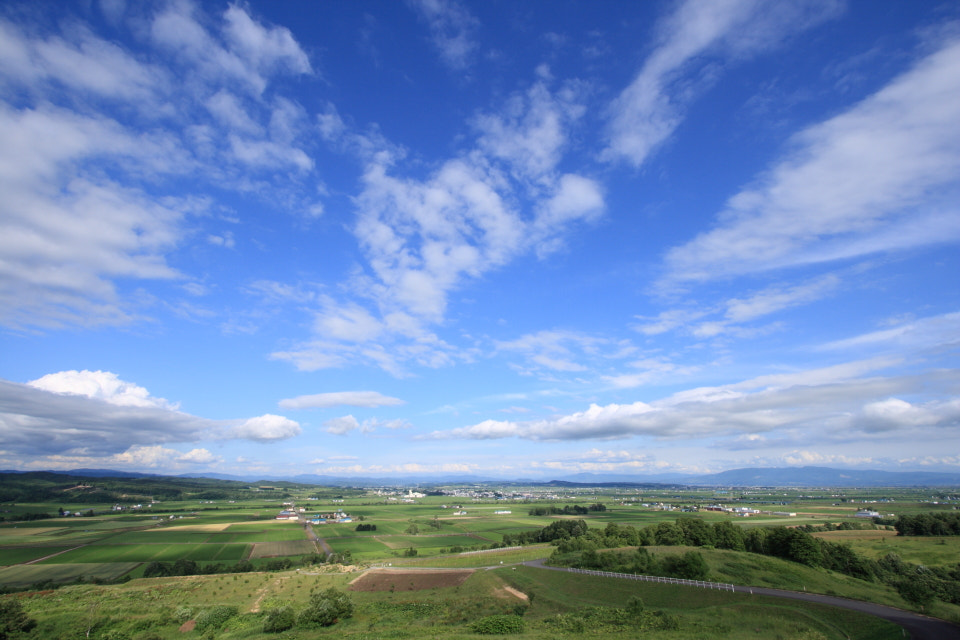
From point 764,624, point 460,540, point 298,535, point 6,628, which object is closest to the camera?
point 764,624

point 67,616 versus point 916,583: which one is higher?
point 916,583

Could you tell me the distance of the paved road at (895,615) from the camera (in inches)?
1401

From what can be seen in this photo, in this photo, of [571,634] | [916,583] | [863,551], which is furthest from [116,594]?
[863,551]

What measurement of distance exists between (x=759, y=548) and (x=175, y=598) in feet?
306

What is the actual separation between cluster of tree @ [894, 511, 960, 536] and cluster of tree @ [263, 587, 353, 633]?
4937 inches

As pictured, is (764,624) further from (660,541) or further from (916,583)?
(660,541)

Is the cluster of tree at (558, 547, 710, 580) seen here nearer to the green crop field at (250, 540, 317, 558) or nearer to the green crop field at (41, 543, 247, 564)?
the green crop field at (250, 540, 317, 558)

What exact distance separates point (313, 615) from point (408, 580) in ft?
78.6

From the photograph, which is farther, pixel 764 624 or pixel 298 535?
pixel 298 535

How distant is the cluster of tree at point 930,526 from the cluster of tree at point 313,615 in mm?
125391

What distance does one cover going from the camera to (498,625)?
43812 millimetres

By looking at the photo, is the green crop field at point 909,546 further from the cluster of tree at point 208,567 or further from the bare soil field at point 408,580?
the cluster of tree at point 208,567

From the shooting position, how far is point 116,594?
2655 inches

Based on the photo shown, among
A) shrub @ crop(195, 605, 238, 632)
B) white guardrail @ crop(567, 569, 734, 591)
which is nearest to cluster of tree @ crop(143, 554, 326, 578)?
shrub @ crop(195, 605, 238, 632)
